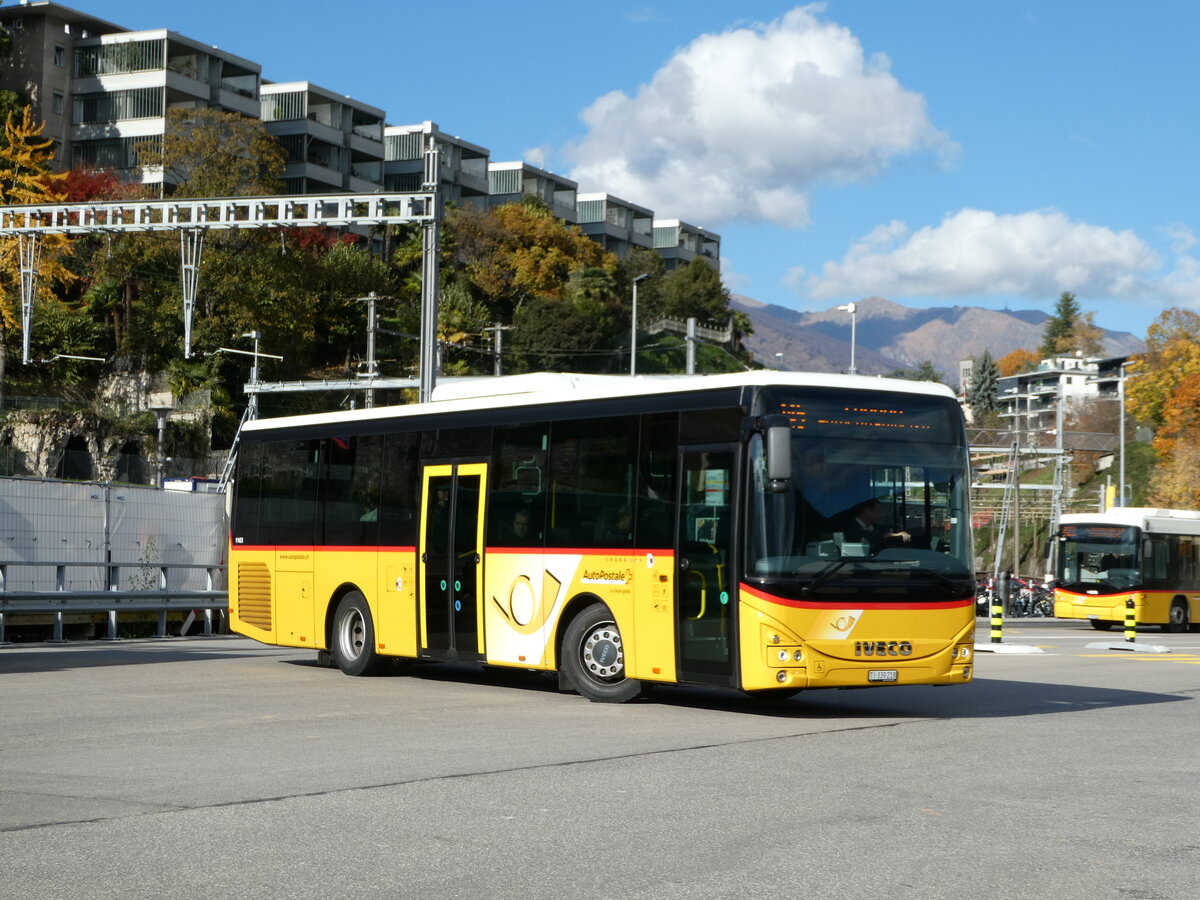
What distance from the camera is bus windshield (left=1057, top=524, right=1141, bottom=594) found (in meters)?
42.9

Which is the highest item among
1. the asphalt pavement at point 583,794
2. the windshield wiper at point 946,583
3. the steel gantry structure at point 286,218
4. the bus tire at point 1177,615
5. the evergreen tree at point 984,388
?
the evergreen tree at point 984,388

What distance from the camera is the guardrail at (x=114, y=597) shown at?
24.1 metres

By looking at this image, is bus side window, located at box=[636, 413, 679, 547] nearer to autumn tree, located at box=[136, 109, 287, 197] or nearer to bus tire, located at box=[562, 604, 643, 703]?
bus tire, located at box=[562, 604, 643, 703]

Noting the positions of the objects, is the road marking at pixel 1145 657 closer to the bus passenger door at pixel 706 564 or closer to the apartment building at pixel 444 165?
the bus passenger door at pixel 706 564

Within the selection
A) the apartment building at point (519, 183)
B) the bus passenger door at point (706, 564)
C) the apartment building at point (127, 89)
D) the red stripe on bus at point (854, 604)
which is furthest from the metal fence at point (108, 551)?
the apartment building at point (519, 183)

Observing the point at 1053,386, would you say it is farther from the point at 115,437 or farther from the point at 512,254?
the point at 115,437

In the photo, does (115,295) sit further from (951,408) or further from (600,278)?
(951,408)

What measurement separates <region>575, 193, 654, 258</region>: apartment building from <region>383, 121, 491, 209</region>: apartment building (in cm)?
1578

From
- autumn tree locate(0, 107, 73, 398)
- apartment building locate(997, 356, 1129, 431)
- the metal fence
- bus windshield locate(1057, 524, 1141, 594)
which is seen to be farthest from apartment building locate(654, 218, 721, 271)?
the metal fence

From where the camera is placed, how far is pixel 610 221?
456 ft

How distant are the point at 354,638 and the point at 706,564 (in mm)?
6228

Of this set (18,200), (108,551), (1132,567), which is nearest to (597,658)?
(108,551)

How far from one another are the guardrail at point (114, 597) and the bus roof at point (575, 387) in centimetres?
594

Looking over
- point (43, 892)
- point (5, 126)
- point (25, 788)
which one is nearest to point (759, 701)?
point (25, 788)
